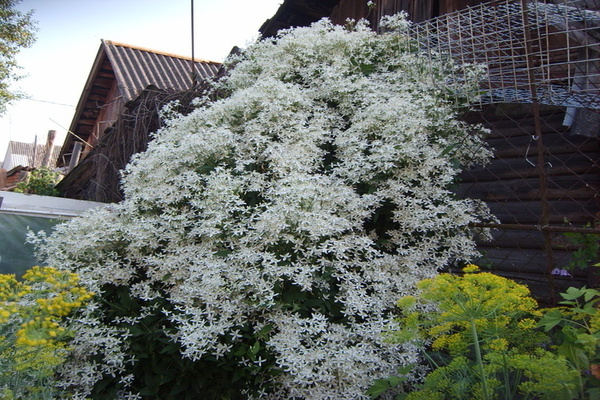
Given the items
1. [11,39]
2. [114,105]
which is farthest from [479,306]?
[11,39]

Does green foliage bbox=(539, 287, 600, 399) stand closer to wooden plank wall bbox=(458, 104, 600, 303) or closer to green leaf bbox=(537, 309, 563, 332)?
green leaf bbox=(537, 309, 563, 332)

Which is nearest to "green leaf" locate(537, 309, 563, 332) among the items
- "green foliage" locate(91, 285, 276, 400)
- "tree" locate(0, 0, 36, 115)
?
"green foliage" locate(91, 285, 276, 400)

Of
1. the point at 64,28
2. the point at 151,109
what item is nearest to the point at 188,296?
the point at 151,109

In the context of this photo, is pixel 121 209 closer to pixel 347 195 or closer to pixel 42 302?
pixel 42 302

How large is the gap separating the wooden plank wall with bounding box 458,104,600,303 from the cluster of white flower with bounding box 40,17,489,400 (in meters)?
0.73

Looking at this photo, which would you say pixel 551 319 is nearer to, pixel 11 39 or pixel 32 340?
pixel 32 340

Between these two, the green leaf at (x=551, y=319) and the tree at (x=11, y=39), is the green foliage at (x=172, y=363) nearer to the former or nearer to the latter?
the green leaf at (x=551, y=319)

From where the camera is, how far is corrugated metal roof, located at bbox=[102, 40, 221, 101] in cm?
1138

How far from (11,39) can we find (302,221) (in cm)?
1887

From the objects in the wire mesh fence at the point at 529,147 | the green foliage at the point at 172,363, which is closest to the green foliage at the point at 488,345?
the green foliage at the point at 172,363

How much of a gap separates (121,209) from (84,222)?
26 cm

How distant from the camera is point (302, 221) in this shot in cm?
245

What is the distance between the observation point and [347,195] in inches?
109

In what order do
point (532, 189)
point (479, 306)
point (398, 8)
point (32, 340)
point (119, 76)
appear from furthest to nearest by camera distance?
point (119, 76)
point (398, 8)
point (532, 189)
point (32, 340)
point (479, 306)
